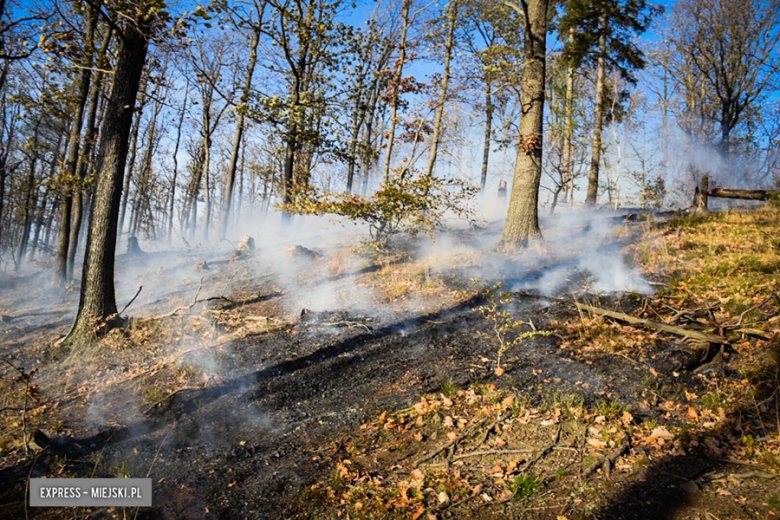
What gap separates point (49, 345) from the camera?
646cm

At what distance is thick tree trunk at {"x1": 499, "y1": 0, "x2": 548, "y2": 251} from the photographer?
330 inches

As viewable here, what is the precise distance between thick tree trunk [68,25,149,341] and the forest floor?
2.13 ft

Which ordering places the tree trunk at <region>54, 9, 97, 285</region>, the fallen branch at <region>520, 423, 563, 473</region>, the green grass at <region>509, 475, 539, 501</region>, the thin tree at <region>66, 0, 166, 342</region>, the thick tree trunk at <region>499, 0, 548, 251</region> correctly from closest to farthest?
the green grass at <region>509, 475, 539, 501</region>
the fallen branch at <region>520, 423, 563, 473</region>
the thin tree at <region>66, 0, 166, 342</region>
the thick tree trunk at <region>499, 0, 548, 251</region>
the tree trunk at <region>54, 9, 97, 285</region>

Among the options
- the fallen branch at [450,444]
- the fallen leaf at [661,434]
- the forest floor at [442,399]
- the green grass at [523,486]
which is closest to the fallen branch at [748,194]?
the forest floor at [442,399]

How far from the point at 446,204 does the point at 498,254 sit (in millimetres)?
1772

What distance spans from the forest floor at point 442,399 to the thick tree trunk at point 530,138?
1.14m

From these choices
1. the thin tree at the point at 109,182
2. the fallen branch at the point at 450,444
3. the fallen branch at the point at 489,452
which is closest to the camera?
the fallen branch at the point at 489,452

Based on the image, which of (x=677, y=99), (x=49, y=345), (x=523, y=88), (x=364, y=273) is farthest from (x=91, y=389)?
(x=677, y=99)

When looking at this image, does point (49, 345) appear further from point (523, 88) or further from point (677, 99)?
point (677, 99)

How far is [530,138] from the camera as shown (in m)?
8.32

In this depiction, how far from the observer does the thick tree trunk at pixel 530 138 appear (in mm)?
8383

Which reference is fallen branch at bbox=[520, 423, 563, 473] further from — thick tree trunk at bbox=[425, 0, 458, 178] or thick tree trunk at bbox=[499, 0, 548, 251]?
thick tree trunk at bbox=[425, 0, 458, 178]

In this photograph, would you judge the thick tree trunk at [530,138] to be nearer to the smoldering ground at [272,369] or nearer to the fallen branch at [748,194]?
the smoldering ground at [272,369]

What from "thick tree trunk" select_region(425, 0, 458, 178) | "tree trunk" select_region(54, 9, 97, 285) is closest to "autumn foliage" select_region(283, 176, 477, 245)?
"thick tree trunk" select_region(425, 0, 458, 178)
